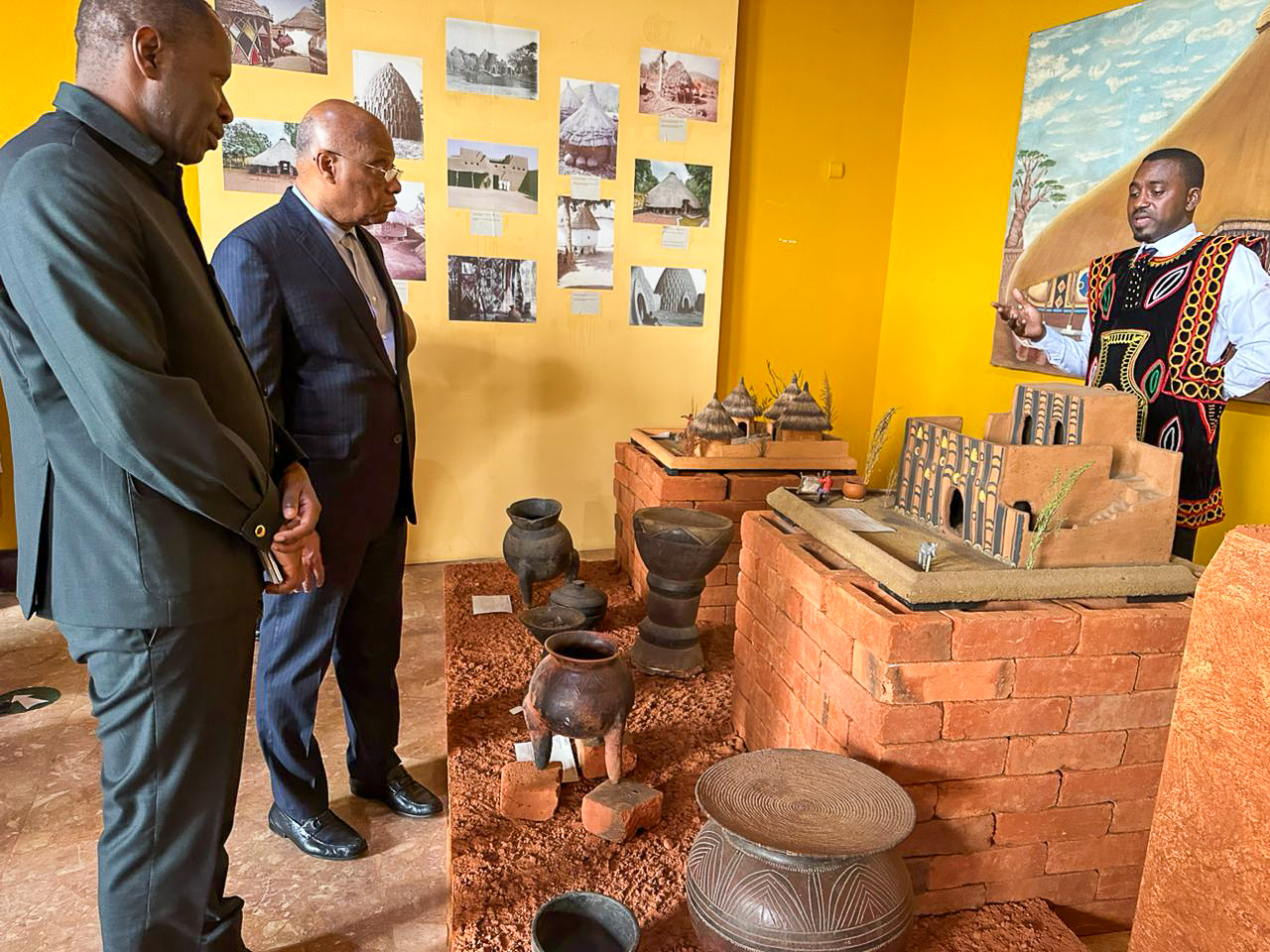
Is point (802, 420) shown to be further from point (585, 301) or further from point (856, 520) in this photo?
point (585, 301)

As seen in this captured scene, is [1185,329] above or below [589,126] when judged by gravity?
below

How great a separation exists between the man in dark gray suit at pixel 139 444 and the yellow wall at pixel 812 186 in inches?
151

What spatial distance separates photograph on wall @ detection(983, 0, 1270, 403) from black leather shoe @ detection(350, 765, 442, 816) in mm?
3111

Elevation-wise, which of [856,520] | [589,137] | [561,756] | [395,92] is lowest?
[561,756]

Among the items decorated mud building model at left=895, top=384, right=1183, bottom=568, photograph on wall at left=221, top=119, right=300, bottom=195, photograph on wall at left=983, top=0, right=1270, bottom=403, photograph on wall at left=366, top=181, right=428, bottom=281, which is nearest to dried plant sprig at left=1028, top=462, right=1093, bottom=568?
decorated mud building model at left=895, top=384, right=1183, bottom=568

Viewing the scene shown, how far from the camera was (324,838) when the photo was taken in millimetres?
2170

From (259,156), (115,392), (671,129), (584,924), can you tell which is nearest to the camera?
(115,392)

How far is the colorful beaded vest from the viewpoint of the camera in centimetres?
285

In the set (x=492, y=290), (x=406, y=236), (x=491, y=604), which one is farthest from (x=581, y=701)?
(x=406, y=236)

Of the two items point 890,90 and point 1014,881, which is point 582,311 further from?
point 1014,881

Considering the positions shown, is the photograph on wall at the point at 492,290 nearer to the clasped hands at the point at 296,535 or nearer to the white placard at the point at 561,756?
the white placard at the point at 561,756

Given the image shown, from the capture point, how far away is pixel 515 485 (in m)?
4.74

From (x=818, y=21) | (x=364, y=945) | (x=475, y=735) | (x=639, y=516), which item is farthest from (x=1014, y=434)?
(x=818, y=21)

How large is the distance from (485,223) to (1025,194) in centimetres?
273
